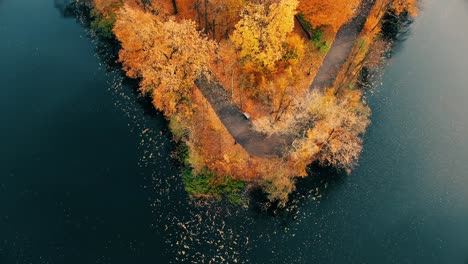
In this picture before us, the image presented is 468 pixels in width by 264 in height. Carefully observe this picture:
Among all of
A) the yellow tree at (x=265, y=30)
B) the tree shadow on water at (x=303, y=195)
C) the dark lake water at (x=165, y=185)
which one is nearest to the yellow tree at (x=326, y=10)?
the yellow tree at (x=265, y=30)

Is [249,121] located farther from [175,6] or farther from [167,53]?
[175,6]

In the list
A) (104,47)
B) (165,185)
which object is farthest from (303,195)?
(104,47)

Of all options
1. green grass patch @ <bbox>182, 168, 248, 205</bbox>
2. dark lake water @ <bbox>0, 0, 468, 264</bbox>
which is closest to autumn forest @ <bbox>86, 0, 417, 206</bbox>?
green grass patch @ <bbox>182, 168, 248, 205</bbox>

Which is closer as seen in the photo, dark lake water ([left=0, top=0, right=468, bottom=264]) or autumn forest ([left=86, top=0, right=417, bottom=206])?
dark lake water ([left=0, top=0, right=468, bottom=264])

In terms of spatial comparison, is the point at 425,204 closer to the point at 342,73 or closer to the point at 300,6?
the point at 342,73

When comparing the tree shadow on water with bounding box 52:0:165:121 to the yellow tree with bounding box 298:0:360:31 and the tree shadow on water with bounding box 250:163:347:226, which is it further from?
the yellow tree with bounding box 298:0:360:31

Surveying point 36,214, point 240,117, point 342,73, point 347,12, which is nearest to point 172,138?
point 240,117
